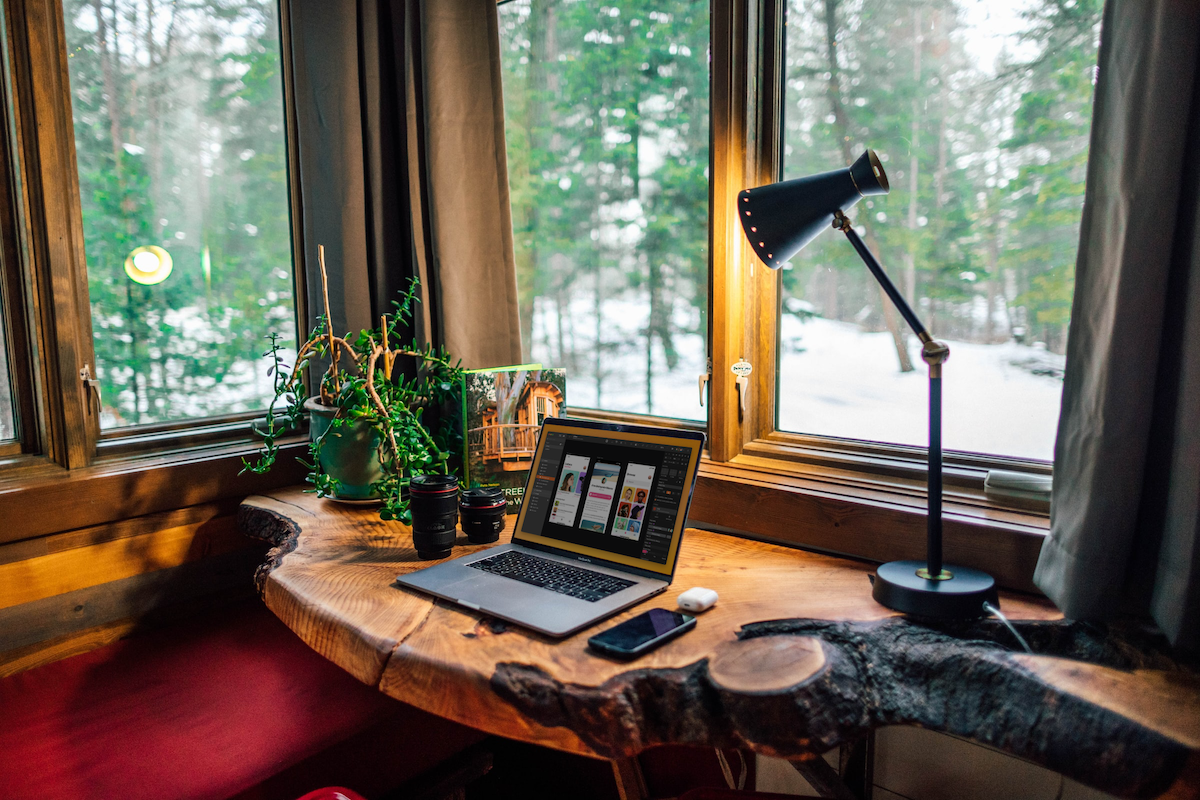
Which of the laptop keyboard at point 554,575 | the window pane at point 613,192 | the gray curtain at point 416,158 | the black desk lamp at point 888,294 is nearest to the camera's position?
the black desk lamp at point 888,294

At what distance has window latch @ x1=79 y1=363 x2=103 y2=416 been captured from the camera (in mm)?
1579

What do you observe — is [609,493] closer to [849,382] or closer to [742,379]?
[742,379]

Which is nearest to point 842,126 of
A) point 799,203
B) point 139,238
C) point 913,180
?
point 913,180

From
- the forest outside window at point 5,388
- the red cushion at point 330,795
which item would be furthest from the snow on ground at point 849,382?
the forest outside window at point 5,388

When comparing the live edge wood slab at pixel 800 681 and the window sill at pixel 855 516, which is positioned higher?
the window sill at pixel 855 516

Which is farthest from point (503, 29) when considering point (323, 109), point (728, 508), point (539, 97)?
point (728, 508)

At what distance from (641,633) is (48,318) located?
1.44 metres

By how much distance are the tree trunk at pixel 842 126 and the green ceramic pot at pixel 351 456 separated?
3.61 feet

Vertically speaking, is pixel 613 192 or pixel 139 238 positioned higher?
pixel 613 192

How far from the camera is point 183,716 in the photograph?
4.11ft

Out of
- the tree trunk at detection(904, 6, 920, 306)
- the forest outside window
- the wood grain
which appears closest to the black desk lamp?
the tree trunk at detection(904, 6, 920, 306)

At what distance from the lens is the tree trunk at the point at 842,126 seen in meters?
1.40

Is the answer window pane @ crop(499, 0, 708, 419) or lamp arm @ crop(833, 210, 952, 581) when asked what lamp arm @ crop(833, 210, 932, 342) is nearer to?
lamp arm @ crop(833, 210, 952, 581)

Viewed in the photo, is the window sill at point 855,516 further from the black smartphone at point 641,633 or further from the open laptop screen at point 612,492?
the black smartphone at point 641,633
